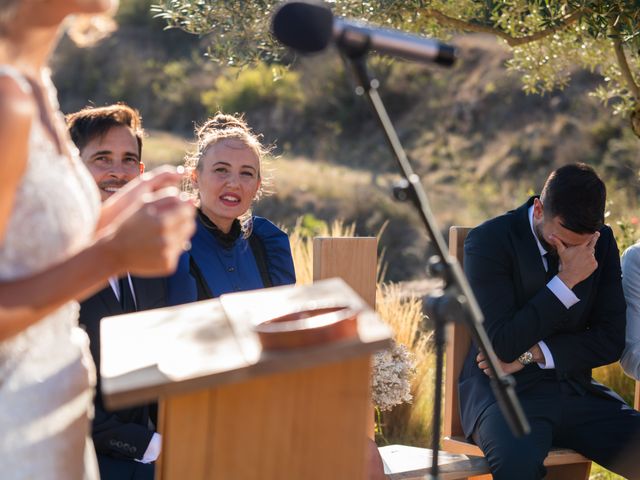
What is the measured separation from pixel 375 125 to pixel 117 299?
818 inches

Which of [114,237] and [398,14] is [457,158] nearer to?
[398,14]

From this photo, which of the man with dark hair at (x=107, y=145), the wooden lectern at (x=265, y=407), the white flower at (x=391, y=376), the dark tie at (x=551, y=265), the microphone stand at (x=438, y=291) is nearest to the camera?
the wooden lectern at (x=265, y=407)

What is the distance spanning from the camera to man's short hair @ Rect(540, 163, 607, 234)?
11.1 feet

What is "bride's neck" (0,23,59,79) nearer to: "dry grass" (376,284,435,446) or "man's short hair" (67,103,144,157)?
"man's short hair" (67,103,144,157)

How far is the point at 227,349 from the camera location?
154 cm

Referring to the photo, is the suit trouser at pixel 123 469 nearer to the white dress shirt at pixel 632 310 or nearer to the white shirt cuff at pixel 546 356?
the white shirt cuff at pixel 546 356

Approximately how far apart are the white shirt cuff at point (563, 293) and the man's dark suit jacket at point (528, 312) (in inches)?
0.9

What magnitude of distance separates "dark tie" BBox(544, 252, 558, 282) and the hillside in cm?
995

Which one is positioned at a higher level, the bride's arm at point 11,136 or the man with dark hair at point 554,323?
the bride's arm at point 11,136

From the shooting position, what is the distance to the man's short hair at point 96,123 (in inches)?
127

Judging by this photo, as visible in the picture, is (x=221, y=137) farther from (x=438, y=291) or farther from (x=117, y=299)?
(x=438, y=291)

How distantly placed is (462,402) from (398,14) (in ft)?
7.50

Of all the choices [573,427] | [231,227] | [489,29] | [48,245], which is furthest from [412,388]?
[48,245]

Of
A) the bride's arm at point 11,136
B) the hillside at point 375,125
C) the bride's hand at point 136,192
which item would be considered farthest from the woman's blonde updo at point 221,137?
the hillside at point 375,125
